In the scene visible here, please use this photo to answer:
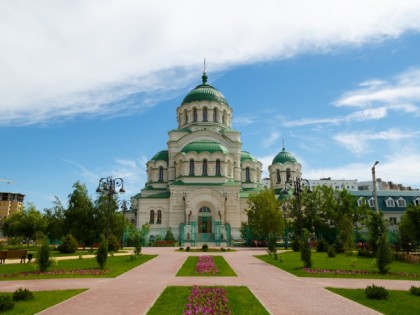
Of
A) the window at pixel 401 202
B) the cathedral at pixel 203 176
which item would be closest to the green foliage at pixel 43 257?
the cathedral at pixel 203 176

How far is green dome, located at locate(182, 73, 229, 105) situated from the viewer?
55500mm

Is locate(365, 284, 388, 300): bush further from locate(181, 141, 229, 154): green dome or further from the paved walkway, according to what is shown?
locate(181, 141, 229, 154): green dome

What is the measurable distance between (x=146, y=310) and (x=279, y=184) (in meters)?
49.9

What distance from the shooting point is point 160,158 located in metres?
55.4

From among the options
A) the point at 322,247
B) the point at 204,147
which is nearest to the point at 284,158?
the point at 204,147

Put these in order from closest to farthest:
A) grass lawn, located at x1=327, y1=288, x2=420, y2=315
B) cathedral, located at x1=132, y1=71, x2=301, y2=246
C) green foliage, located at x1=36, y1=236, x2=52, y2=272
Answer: grass lawn, located at x1=327, y1=288, x2=420, y2=315 → green foliage, located at x1=36, y1=236, x2=52, y2=272 → cathedral, located at x1=132, y1=71, x2=301, y2=246

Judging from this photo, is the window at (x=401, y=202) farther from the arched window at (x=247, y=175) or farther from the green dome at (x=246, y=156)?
the green dome at (x=246, y=156)

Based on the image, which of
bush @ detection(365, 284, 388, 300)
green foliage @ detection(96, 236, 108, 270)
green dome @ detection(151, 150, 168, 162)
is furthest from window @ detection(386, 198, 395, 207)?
green foliage @ detection(96, 236, 108, 270)

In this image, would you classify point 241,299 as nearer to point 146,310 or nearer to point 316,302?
point 316,302

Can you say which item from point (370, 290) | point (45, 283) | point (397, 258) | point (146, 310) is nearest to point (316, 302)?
point (370, 290)

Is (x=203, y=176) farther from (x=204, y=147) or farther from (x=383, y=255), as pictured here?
(x=383, y=255)

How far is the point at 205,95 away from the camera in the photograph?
55656 millimetres

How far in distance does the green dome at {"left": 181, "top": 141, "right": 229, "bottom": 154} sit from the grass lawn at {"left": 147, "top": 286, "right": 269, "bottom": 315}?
38.1 metres

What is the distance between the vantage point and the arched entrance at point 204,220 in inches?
1831
